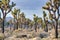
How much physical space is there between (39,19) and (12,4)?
112ft

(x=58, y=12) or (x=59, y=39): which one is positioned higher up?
(x=58, y=12)

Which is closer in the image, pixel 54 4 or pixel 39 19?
pixel 54 4

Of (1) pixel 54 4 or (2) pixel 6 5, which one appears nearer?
(1) pixel 54 4

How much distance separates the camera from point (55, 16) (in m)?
30.0

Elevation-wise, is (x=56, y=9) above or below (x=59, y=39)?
above

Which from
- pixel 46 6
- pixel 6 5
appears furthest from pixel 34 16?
pixel 46 6

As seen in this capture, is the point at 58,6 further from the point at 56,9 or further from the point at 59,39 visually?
the point at 59,39

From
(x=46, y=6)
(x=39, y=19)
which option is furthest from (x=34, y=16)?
(x=46, y=6)

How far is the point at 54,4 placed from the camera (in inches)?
1174

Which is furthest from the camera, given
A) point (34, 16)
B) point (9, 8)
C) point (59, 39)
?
point (34, 16)

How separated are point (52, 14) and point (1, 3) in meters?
10.1

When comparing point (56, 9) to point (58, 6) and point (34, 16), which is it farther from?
point (34, 16)

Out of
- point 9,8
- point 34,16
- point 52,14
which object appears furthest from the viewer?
point 34,16

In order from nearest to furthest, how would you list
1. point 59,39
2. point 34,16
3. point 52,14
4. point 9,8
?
point 59,39 < point 52,14 < point 9,8 < point 34,16
